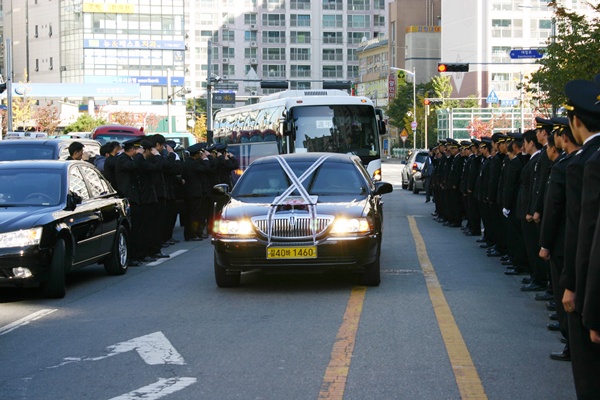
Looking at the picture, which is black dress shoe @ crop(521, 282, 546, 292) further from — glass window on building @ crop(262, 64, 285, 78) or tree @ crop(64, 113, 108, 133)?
glass window on building @ crop(262, 64, 285, 78)

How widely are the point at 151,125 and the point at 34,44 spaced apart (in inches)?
731

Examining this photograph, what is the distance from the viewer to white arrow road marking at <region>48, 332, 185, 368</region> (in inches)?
311

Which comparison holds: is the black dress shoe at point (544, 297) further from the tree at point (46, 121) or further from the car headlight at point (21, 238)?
the tree at point (46, 121)

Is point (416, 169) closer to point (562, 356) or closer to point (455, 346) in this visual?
point (455, 346)

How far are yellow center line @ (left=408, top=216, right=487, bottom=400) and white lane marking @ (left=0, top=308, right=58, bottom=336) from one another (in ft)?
12.7

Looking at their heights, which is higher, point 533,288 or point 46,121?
point 46,121

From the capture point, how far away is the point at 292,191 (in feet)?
40.6

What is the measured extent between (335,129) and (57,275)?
56.1ft

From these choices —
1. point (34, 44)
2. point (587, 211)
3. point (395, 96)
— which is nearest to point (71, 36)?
point (34, 44)

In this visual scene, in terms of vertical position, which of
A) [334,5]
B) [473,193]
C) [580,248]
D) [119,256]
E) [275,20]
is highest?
[334,5]

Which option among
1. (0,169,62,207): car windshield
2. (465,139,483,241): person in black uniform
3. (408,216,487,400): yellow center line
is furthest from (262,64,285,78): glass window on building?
(0,169,62,207): car windshield

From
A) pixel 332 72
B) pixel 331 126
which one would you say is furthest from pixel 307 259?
pixel 332 72

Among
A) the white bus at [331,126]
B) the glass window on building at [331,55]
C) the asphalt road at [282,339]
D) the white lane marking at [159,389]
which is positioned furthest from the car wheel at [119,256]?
the glass window on building at [331,55]

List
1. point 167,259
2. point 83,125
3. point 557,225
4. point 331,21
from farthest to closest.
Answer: point 331,21 → point 83,125 → point 167,259 → point 557,225
